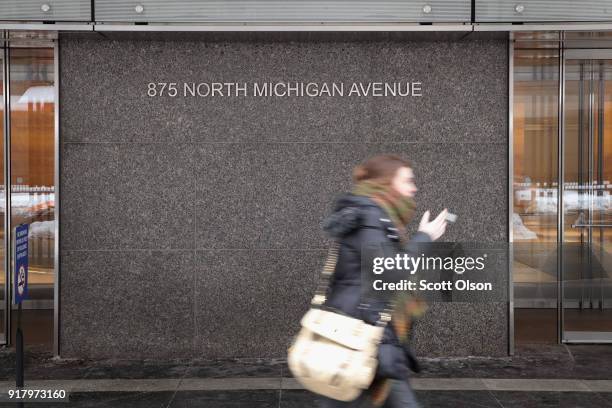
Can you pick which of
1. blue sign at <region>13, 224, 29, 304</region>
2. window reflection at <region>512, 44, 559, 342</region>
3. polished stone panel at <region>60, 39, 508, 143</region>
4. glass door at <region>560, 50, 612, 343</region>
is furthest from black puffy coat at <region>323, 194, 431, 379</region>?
glass door at <region>560, 50, 612, 343</region>

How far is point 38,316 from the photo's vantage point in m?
9.11

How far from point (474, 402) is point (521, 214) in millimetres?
3208

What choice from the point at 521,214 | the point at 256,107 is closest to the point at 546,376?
the point at 521,214

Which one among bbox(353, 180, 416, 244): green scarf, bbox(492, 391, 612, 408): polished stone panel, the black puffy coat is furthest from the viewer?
bbox(492, 391, 612, 408): polished stone panel

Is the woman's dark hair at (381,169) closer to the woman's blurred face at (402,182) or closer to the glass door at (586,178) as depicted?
the woman's blurred face at (402,182)

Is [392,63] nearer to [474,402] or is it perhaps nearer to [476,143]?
[476,143]

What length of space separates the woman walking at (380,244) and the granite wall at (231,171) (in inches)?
135

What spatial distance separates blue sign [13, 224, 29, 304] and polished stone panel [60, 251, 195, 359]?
171 cm

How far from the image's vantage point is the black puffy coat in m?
3.65

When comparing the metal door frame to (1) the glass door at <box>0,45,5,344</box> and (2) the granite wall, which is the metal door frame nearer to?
(1) the glass door at <box>0,45,5,344</box>

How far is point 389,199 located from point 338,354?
932 millimetres

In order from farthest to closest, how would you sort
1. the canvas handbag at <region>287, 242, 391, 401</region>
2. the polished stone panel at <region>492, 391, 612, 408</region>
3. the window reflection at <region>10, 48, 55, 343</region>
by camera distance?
the window reflection at <region>10, 48, 55, 343</region>, the polished stone panel at <region>492, 391, 612, 408</region>, the canvas handbag at <region>287, 242, 391, 401</region>

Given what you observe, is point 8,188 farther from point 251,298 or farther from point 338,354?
point 338,354

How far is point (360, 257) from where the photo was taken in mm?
3725
